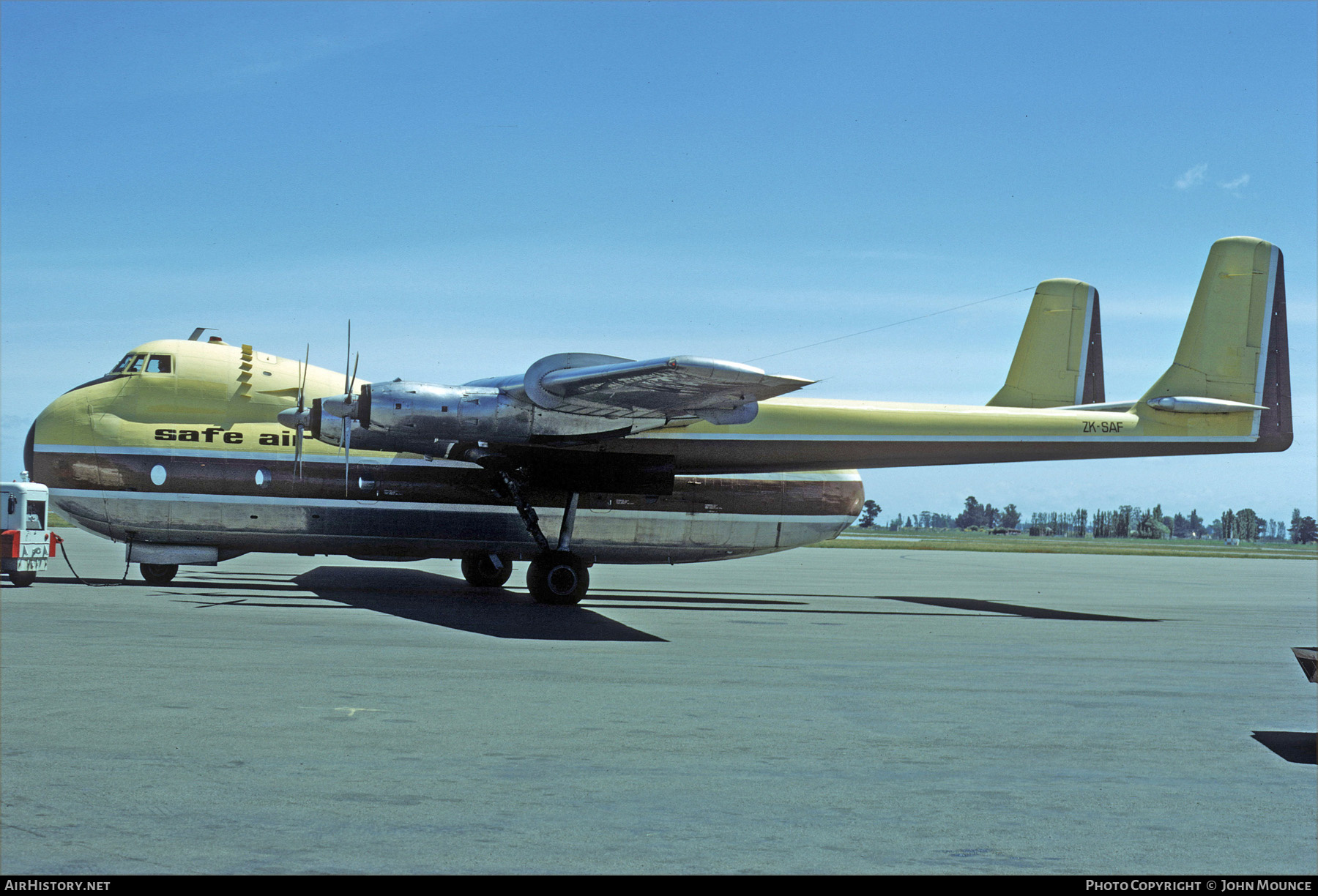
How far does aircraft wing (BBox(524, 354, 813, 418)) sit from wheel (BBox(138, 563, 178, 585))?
10644 mm

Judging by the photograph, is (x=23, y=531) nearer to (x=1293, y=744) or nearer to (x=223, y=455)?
(x=223, y=455)

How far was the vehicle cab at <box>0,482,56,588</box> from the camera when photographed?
21391 millimetres

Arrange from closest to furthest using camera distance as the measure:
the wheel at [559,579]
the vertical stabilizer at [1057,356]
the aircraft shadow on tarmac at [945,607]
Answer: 1. the wheel at [559,579]
2. the aircraft shadow on tarmac at [945,607]
3. the vertical stabilizer at [1057,356]

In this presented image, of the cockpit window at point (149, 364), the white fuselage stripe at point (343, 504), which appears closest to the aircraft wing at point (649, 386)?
the white fuselage stripe at point (343, 504)

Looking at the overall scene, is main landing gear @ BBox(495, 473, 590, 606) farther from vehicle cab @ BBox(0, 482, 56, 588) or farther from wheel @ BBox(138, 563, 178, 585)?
vehicle cab @ BBox(0, 482, 56, 588)

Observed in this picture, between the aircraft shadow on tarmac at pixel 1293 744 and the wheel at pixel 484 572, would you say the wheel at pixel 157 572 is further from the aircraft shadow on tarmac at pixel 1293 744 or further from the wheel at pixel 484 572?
the aircraft shadow on tarmac at pixel 1293 744

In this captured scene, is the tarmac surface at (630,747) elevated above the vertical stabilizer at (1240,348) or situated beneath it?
situated beneath

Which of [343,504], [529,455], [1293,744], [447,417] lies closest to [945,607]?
[529,455]

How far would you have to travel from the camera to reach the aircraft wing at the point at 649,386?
1462 cm

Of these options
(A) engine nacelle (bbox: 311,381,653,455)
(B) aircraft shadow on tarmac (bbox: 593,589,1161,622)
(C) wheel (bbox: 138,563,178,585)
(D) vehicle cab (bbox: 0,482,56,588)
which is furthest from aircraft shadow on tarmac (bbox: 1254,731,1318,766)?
(D) vehicle cab (bbox: 0,482,56,588)

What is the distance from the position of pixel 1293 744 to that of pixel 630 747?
18.3 ft

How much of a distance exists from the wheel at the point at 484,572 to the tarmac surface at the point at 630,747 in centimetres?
671

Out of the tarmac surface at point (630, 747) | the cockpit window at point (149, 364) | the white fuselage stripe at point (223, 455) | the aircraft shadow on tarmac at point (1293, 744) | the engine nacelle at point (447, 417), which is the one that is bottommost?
the tarmac surface at point (630, 747)

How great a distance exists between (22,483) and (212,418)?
4.83 meters
